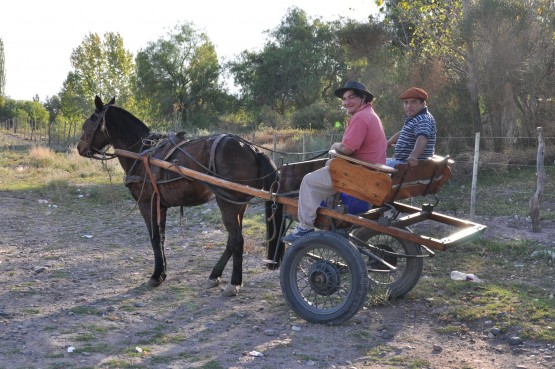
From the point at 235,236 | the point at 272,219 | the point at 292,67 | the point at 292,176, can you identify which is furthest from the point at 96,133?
the point at 292,67

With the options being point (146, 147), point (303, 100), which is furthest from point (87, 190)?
point (303, 100)

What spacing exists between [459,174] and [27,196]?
33.4 ft

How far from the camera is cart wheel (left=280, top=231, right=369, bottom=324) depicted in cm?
509

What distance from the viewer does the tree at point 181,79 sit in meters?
42.6

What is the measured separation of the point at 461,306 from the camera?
18.8 ft

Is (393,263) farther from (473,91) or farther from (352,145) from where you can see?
(473,91)

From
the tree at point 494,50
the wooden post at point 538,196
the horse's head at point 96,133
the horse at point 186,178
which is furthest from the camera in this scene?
the tree at point 494,50

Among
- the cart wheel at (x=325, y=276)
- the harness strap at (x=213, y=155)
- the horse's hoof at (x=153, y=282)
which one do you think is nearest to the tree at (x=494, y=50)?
the harness strap at (x=213, y=155)

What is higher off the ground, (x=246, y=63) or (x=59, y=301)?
(x=246, y=63)

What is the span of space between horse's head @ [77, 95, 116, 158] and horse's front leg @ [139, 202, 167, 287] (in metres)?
1.04

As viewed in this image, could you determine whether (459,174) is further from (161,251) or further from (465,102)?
(161,251)

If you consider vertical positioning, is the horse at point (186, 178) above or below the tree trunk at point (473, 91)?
below

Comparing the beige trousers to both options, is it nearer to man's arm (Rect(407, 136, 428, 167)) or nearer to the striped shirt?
man's arm (Rect(407, 136, 428, 167))

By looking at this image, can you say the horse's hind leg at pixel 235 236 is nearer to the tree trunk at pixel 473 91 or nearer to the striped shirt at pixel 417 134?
the striped shirt at pixel 417 134
